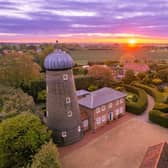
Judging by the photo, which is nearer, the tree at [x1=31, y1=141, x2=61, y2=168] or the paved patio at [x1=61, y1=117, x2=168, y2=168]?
the tree at [x1=31, y1=141, x2=61, y2=168]

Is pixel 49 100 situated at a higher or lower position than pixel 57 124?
higher

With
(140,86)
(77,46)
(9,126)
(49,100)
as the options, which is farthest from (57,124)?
(77,46)

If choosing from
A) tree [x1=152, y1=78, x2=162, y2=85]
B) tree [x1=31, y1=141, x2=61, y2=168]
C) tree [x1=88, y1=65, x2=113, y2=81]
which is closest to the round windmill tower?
tree [x1=31, y1=141, x2=61, y2=168]

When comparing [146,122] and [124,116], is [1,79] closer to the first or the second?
[124,116]

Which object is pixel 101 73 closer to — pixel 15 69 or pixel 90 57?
pixel 15 69

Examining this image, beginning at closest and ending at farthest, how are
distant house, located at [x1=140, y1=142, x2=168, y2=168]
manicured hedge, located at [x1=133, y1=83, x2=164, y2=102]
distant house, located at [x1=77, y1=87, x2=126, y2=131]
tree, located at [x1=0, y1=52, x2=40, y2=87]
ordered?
1. distant house, located at [x1=140, y1=142, x2=168, y2=168]
2. distant house, located at [x1=77, y1=87, x2=126, y2=131]
3. manicured hedge, located at [x1=133, y1=83, x2=164, y2=102]
4. tree, located at [x1=0, y1=52, x2=40, y2=87]

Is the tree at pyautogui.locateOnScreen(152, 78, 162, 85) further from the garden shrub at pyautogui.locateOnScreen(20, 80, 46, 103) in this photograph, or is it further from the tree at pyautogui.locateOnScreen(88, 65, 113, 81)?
the garden shrub at pyautogui.locateOnScreen(20, 80, 46, 103)

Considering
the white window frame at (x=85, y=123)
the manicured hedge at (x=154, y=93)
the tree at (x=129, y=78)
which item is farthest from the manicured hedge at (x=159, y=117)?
the tree at (x=129, y=78)
